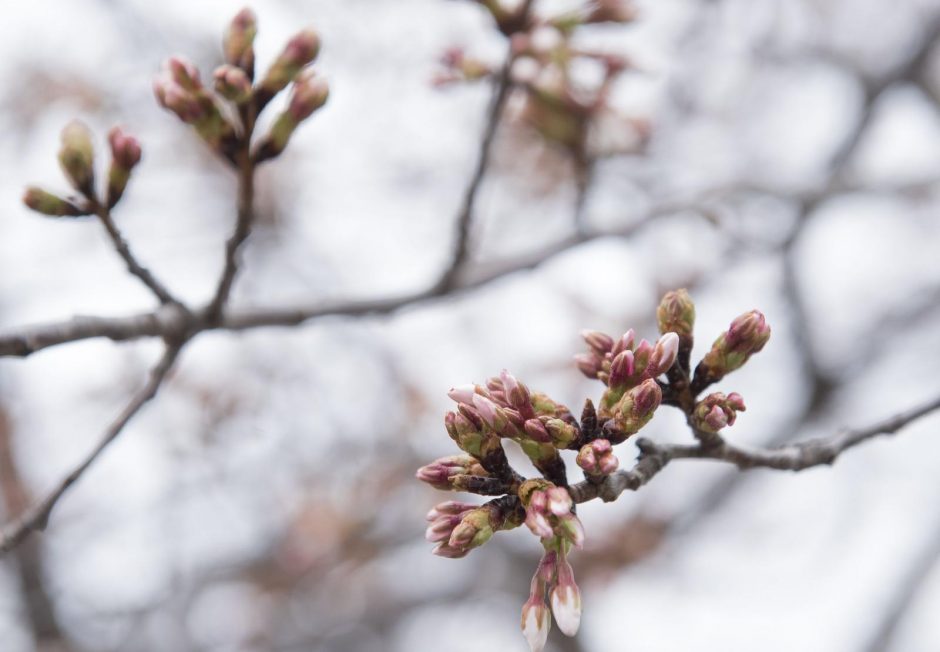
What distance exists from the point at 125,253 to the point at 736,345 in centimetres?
127

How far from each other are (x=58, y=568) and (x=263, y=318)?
19.3 ft

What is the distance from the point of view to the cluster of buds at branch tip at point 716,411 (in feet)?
4.33

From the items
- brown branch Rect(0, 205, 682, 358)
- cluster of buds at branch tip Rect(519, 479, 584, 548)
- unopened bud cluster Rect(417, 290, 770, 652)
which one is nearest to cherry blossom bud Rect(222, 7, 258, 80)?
brown branch Rect(0, 205, 682, 358)

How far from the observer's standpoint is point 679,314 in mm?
1455

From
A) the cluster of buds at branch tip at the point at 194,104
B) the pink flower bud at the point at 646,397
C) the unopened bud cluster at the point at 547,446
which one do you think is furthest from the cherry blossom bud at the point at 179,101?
the pink flower bud at the point at 646,397

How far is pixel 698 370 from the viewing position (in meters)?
1.47

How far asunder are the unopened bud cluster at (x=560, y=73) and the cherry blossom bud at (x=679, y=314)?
115 cm

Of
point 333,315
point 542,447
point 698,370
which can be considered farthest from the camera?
point 333,315

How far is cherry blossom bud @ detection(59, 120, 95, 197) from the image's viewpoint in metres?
1.63

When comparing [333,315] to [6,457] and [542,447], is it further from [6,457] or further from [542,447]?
[6,457]

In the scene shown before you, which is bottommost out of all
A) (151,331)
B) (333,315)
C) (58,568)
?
(58,568)

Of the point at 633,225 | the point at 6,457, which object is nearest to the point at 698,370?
the point at 633,225

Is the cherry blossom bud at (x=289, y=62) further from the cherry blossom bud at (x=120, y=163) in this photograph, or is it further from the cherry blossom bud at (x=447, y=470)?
the cherry blossom bud at (x=447, y=470)

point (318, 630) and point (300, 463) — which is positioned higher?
point (300, 463)
